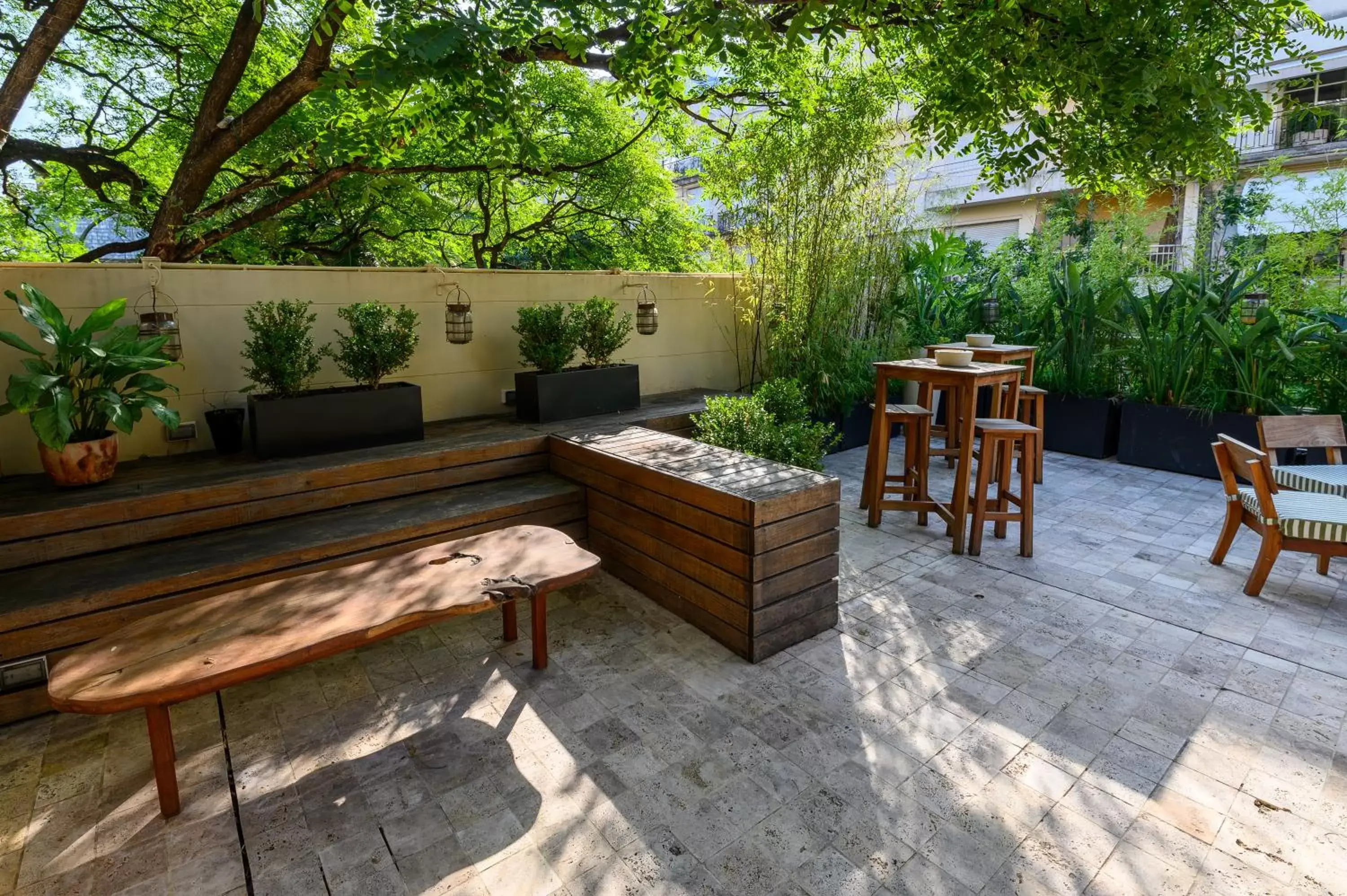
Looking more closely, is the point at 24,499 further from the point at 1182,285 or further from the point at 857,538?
the point at 1182,285

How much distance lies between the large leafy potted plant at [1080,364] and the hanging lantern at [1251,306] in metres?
0.79

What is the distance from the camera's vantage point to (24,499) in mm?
2727

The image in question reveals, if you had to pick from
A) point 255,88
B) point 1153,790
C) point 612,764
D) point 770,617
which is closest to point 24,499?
point 612,764

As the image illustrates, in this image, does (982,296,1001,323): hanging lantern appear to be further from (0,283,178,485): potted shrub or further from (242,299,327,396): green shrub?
(0,283,178,485): potted shrub

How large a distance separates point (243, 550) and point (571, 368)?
2503mm

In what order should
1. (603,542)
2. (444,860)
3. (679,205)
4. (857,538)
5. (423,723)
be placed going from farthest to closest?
(679,205) < (857,538) < (603,542) < (423,723) < (444,860)

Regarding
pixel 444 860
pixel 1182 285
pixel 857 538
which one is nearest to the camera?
pixel 444 860

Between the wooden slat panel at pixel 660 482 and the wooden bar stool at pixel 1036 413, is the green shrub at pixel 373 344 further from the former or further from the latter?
the wooden bar stool at pixel 1036 413

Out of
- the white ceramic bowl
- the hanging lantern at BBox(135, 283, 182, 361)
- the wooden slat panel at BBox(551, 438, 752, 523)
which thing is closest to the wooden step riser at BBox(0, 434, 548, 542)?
the wooden slat panel at BBox(551, 438, 752, 523)

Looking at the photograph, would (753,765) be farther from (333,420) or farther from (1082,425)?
(1082,425)

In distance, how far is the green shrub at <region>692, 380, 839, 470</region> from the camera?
363cm

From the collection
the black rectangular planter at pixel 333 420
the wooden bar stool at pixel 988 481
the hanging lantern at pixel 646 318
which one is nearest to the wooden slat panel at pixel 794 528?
the wooden bar stool at pixel 988 481

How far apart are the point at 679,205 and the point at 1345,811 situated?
853cm

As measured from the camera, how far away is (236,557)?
101 inches
